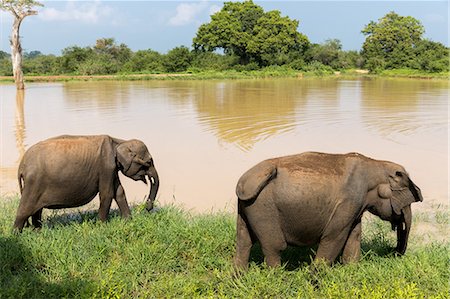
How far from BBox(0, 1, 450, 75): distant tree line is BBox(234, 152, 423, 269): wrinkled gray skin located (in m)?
49.7

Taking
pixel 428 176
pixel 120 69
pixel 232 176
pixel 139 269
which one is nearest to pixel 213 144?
pixel 232 176

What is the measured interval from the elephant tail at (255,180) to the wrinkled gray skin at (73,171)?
197 cm

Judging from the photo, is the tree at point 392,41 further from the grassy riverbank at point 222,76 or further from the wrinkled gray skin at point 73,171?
the wrinkled gray skin at point 73,171

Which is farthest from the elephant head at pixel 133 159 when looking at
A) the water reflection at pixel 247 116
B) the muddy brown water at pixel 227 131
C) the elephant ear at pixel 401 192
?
the water reflection at pixel 247 116

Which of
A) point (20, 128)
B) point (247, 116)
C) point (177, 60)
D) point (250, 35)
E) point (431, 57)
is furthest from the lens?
point (250, 35)

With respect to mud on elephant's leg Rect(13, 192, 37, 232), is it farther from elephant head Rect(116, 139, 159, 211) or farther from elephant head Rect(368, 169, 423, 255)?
elephant head Rect(368, 169, 423, 255)

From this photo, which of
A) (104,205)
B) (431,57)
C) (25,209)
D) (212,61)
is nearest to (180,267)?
(104,205)

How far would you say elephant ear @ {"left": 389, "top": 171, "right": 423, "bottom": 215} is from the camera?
13.2ft

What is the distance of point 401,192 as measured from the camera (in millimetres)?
4043

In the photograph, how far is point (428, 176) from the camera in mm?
8422

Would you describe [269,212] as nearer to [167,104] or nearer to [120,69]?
[167,104]

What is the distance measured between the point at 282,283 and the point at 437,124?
12.5m

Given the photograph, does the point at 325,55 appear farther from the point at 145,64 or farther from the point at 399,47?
the point at 145,64

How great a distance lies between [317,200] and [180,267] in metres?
1.51
